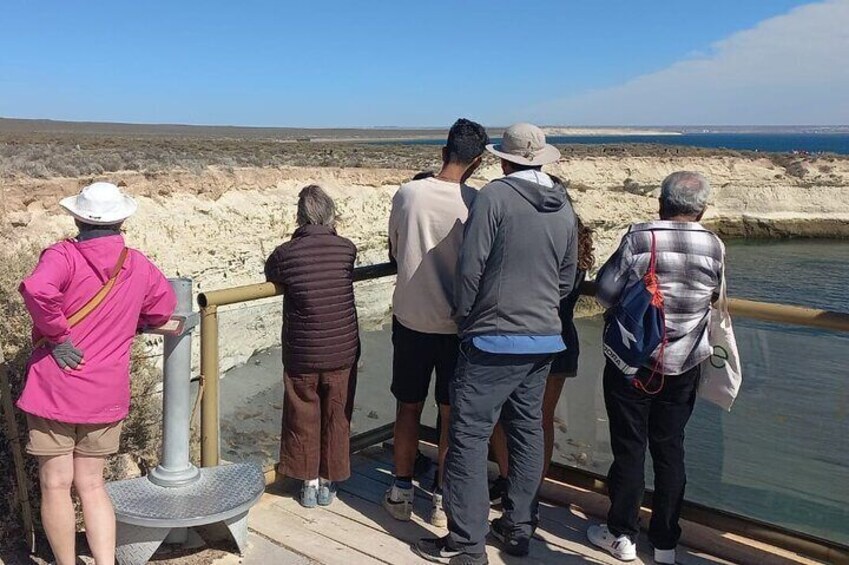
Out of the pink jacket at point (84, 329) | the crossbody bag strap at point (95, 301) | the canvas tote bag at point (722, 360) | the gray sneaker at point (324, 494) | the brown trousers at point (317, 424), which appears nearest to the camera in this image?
the pink jacket at point (84, 329)

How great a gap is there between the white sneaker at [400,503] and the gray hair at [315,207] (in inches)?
58.0

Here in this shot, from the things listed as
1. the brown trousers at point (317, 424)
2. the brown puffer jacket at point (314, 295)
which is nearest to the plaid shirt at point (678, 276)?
the brown puffer jacket at point (314, 295)

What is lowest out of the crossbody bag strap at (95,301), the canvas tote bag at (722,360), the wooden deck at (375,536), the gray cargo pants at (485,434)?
the wooden deck at (375,536)

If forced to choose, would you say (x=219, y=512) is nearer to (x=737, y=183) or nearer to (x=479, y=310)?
(x=479, y=310)

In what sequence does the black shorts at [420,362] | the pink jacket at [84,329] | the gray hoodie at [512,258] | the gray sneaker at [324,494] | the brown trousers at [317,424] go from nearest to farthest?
the pink jacket at [84,329] → the gray hoodie at [512,258] → the black shorts at [420,362] → the brown trousers at [317,424] → the gray sneaker at [324,494]

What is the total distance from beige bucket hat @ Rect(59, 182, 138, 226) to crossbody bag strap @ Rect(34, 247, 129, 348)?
143mm

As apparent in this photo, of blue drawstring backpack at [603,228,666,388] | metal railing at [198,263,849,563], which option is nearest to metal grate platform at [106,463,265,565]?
metal railing at [198,263,849,563]

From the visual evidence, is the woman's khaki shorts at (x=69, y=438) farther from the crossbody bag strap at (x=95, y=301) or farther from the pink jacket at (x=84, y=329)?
the crossbody bag strap at (x=95, y=301)

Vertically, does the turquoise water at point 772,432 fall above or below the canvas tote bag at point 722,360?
below

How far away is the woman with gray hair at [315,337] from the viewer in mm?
3859

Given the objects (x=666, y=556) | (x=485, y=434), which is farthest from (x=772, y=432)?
(x=485, y=434)

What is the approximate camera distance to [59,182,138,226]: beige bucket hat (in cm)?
290

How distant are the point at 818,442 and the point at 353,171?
21542 millimetres

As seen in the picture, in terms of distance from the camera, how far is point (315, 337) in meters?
3.88
